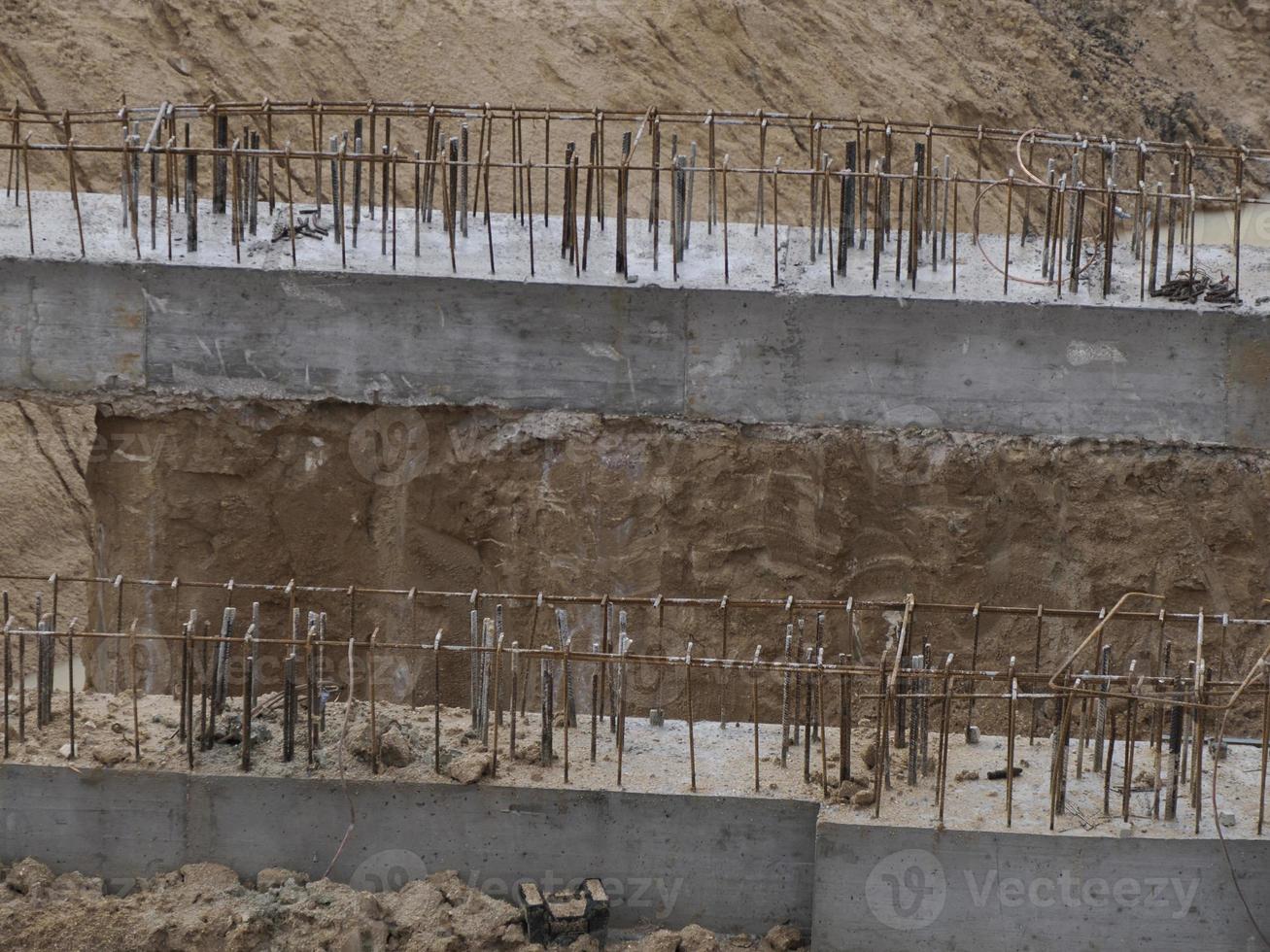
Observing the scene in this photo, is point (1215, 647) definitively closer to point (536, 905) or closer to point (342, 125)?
point (536, 905)

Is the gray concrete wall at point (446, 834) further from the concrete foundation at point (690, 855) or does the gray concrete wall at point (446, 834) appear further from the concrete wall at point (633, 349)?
the concrete wall at point (633, 349)

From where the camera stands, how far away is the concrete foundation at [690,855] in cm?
815

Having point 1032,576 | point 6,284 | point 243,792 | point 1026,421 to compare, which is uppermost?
point 6,284

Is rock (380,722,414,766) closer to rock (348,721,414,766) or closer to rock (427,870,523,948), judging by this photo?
rock (348,721,414,766)

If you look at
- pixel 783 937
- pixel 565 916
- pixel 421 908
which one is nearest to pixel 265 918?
pixel 421 908

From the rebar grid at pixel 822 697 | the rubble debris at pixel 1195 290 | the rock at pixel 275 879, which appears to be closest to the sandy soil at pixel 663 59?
the rubble debris at pixel 1195 290

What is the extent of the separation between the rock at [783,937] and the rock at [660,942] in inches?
16.2

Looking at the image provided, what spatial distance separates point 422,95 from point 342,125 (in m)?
0.75

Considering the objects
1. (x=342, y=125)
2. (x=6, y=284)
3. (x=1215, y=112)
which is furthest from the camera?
(x=1215, y=112)

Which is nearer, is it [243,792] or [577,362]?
[243,792]

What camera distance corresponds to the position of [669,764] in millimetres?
8656

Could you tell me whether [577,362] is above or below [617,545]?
above

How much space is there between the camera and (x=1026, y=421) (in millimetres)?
10938

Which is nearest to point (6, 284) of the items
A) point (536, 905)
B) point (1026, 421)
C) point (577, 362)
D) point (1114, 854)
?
point (577, 362)
